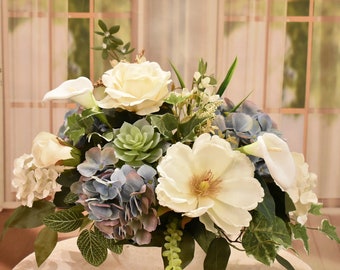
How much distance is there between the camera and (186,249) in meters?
0.89

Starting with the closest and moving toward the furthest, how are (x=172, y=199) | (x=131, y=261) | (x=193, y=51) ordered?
(x=172, y=199) < (x=131, y=261) < (x=193, y=51)

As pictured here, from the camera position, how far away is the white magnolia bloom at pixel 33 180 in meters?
0.96

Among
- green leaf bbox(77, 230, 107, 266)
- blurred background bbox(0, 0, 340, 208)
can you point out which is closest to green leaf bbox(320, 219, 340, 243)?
green leaf bbox(77, 230, 107, 266)

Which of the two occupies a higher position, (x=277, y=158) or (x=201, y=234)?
(x=277, y=158)

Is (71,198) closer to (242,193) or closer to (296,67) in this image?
(242,193)

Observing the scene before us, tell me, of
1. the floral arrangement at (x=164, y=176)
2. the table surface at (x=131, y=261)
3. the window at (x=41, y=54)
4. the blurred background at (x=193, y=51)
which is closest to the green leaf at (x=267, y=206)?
the floral arrangement at (x=164, y=176)

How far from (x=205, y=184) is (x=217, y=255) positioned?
Result: 107 millimetres

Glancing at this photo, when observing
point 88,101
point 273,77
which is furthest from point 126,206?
point 273,77

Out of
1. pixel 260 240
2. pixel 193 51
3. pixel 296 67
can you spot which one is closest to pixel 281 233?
pixel 260 240

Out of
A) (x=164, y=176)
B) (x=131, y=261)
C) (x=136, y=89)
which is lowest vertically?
(x=131, y=261)

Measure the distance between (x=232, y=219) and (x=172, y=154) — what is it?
4.6 inches

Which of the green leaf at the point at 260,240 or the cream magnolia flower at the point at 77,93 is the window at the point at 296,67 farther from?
the green leaf at the point at 260,240

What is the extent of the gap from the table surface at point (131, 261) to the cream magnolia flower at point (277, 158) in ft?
0.93

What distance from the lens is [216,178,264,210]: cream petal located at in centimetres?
84
